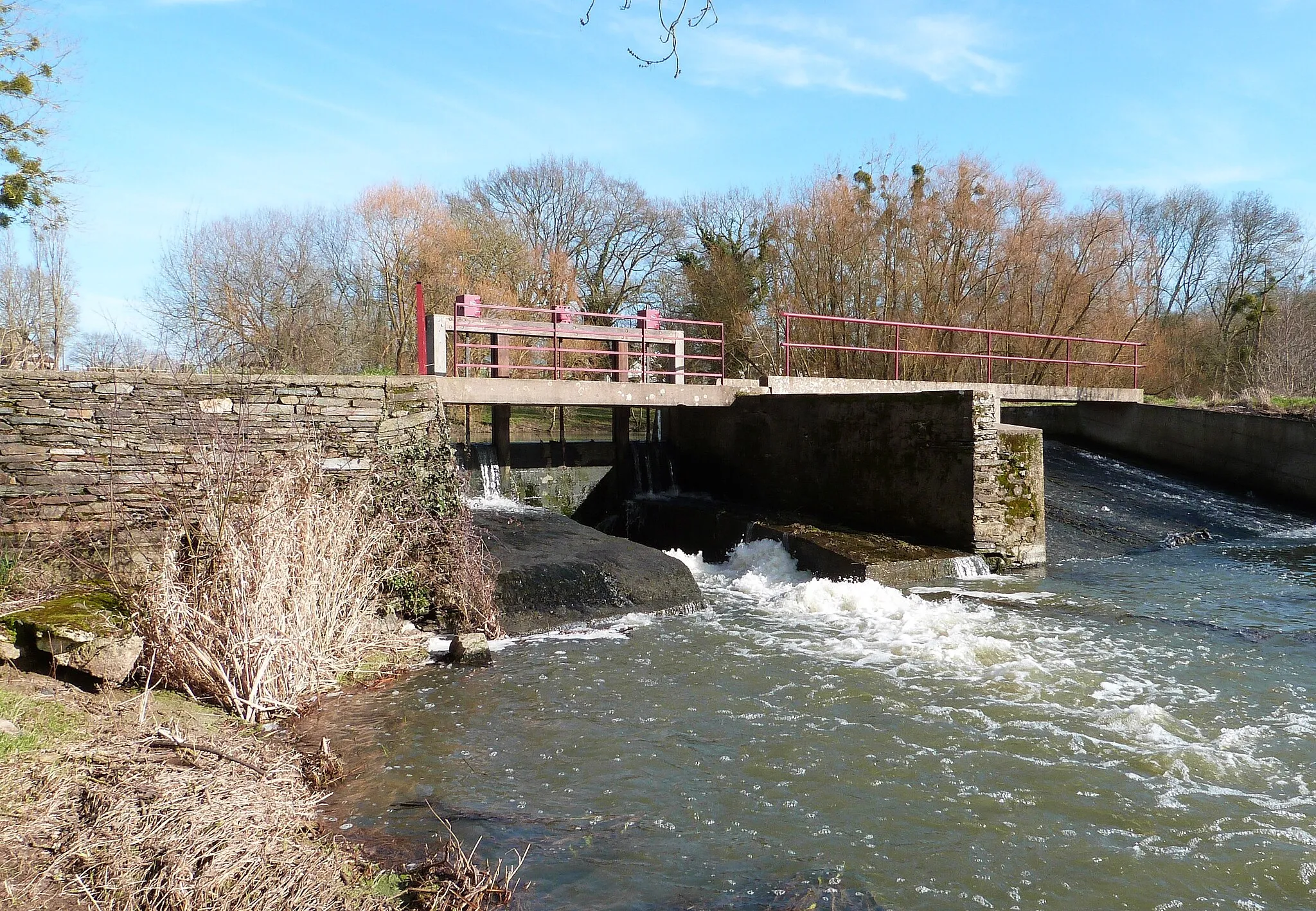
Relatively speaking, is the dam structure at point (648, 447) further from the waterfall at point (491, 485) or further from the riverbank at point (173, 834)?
the riverbank at point (173, 834)

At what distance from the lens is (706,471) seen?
1513cm

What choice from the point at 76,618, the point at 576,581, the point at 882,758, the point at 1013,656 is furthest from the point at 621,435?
the point at 882,758

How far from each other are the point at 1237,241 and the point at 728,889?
40006mm

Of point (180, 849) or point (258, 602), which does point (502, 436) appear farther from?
point (180, 849)

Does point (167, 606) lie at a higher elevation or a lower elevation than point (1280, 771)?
higher

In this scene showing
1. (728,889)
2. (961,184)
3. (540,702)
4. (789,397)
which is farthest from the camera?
(961,184)

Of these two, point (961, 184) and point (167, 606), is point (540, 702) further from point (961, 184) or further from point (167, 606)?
point (961, 184)

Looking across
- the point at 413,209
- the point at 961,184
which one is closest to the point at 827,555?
the point at 961,184

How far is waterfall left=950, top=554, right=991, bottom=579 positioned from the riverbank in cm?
778

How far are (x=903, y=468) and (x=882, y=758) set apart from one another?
670 centimetres

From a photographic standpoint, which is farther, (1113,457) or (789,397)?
(1113,457)

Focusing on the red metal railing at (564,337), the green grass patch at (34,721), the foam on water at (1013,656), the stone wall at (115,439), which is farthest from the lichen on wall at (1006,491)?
the green grass patch at (34,721)

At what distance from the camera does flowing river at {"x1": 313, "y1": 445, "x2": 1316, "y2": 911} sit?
384 cm

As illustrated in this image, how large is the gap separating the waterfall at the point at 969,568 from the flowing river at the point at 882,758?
4.37ft
